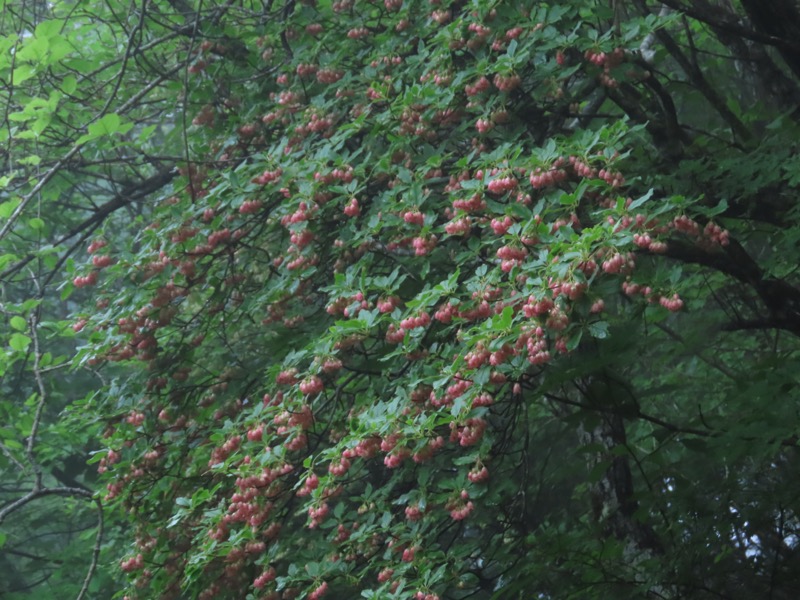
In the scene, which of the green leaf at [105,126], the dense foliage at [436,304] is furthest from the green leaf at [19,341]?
the green leaf at [105,126]

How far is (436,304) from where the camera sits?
223 inches

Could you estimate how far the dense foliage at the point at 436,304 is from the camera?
4.67 metres

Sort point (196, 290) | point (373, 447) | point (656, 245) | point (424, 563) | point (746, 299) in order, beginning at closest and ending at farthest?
point (656, 245)
point (373, 447)
point (424, 563)
point (746, 299)
point (196, 290)

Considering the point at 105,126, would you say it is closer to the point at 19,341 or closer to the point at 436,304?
the point at 19,341

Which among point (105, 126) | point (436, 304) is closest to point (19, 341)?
point (105, 126)

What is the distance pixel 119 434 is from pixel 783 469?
12.9 ft

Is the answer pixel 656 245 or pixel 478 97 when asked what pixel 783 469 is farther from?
pixel 478 97

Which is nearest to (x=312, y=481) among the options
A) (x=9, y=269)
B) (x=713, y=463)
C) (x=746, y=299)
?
(x=713, y=463)

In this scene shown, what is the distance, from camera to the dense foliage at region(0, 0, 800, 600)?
4.67 meters

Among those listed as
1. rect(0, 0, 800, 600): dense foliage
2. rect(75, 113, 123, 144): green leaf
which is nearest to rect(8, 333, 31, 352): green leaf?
rect(0, 0, 800, 600): dense foliage

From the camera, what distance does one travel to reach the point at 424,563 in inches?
204

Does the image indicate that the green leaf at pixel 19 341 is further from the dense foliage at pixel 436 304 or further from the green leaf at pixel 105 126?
the green leaf at pixel 105 126

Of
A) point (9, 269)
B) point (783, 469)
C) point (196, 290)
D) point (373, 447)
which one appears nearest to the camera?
point (373, 447)

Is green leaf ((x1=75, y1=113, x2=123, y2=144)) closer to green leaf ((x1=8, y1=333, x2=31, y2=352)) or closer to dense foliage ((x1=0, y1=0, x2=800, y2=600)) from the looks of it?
dense foliage ((x1=0, y1=0, x2=800, y2=600))
